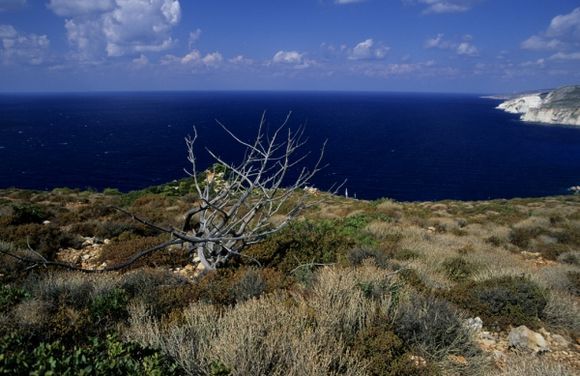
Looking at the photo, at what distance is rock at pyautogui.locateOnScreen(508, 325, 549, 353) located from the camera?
4863mm

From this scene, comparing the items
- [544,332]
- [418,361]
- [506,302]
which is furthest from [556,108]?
[418,361]

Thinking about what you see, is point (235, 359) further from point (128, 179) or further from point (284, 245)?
point (128, 179)

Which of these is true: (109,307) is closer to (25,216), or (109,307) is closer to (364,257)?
(364,257)

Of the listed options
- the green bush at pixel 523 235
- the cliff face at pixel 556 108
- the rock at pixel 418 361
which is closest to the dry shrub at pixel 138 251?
the rock at pixel 418 361

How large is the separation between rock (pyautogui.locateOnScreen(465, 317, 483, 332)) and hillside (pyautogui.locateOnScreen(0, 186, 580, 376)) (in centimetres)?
4

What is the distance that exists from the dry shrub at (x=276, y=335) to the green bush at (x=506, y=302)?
5.70ft

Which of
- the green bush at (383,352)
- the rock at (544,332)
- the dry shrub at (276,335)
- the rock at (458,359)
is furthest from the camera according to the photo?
the rock at (544,332)

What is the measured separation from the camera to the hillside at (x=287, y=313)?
329cm

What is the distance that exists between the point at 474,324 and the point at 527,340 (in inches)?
24.4

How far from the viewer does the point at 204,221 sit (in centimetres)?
752

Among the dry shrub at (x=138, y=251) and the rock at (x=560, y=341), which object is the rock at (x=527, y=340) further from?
the dry shrub at (x=138, y=251)

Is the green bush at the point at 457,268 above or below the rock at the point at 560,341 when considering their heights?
below

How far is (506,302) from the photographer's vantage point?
19.2 feet

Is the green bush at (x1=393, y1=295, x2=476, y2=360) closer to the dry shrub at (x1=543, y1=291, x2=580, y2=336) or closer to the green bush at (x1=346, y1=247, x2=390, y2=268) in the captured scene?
the dry shrub at (x1=543, y1=291, x2=580, y2=336)
